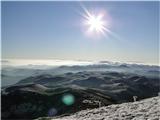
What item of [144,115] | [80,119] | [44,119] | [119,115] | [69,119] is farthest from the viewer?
[44,119]

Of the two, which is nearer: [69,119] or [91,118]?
[91,118]

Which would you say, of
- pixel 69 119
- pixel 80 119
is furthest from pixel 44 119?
pixel 80 119

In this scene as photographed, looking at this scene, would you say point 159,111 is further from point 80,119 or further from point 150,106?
point 80,119

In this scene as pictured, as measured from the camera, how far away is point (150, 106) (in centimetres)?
2998

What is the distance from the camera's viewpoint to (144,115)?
1036 inches

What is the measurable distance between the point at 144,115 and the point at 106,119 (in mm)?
3860

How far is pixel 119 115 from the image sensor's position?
94.6 ft

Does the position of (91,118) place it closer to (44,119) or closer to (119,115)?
(119,115)

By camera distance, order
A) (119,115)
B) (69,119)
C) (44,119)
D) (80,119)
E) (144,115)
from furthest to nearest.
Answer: (44,119) → (69,119) → (80,119) → (119,115) → (144,115)

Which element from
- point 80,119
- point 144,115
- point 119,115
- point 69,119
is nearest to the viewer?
point 144,115

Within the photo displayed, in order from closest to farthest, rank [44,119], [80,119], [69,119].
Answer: [80,119] → [69,119] → [44,119]

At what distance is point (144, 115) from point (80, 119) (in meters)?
8.02

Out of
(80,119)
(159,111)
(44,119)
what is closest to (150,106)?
(159,111)

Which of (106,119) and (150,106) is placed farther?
(150,106)
